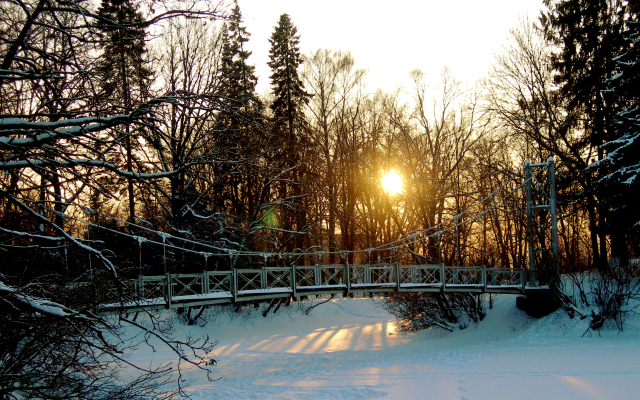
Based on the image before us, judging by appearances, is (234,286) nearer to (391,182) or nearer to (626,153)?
(626,153)

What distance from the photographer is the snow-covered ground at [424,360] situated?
9.29m

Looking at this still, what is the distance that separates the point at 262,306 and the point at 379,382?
961cm

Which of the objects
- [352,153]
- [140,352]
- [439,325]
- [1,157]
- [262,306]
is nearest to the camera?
[1,157]

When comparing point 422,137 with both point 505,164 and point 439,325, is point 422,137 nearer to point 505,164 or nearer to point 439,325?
point 505,164

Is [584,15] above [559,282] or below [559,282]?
above

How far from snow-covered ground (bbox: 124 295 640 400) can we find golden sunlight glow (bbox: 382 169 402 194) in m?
6.06

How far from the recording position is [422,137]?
21.8 metres

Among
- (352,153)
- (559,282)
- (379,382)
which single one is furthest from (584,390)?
(352,153)

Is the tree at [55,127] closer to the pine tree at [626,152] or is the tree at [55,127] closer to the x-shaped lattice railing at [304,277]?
the x-shaped lattice railing at [304,277]

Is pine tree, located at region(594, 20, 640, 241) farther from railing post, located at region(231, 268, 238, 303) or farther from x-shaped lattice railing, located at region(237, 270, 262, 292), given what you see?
railing post, located at region(231, 268, 238, 303)

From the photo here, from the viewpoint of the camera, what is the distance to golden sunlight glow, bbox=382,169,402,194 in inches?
829

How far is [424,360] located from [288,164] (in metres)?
9.66

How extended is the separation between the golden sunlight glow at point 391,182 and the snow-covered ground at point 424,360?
238 inches

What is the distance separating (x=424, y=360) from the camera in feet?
40.8
